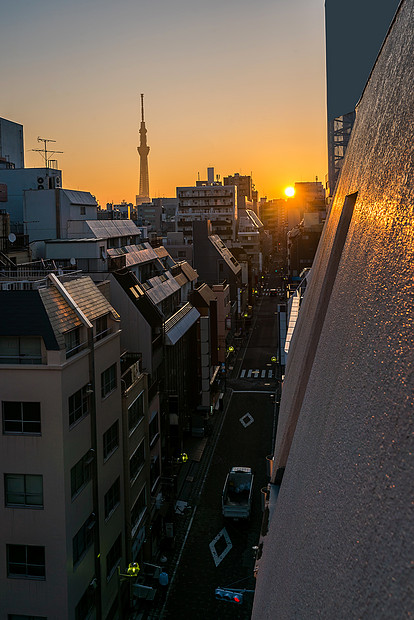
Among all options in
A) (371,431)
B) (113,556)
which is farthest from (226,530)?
(371,431)

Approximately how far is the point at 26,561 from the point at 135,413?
7.75m

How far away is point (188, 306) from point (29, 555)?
23.3 meters

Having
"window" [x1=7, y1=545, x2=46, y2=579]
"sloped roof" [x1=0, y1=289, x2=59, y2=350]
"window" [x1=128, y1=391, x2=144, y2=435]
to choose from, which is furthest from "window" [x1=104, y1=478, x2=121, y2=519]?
"sloped roof" [x1=0, y1=289, x2=59, y2=350]

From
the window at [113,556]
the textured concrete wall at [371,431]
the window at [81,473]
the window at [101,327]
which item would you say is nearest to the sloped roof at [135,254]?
the window at [101,327]

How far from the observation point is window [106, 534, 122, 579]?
1850cm

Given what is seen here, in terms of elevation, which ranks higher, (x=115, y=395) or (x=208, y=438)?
(x=115, y=395)

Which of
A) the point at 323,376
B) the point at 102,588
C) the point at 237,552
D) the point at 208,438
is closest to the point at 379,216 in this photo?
the point at 323,376

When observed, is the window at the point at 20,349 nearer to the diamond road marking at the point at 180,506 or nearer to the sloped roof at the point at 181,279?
the diamond road marking at the point at 180,506

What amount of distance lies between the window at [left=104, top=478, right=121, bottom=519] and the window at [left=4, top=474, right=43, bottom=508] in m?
3.53

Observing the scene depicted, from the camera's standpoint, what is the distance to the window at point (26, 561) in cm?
1546

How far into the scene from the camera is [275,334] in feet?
227

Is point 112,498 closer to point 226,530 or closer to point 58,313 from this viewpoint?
point 58,313

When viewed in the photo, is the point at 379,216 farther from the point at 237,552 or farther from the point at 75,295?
the point at 237,552

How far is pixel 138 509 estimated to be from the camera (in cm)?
2234
